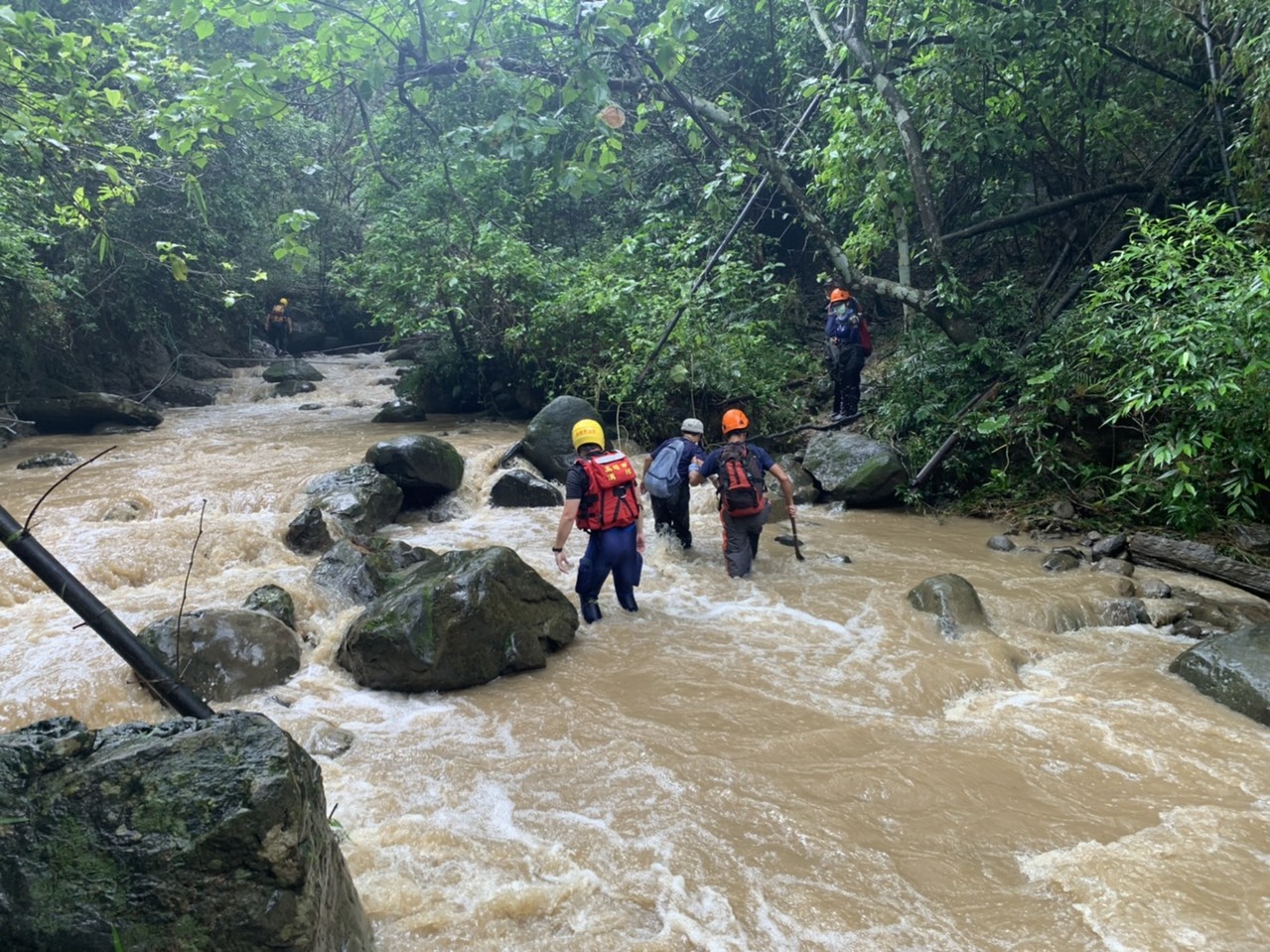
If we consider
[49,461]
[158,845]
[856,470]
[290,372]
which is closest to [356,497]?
[49,461]

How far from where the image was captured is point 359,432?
1384 centimetres

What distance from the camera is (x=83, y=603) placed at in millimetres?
1978

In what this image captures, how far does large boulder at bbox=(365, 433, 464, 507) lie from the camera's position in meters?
10.1

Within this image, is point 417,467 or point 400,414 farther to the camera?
point 400,414

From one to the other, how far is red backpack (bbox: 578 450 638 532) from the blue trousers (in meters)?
0.10

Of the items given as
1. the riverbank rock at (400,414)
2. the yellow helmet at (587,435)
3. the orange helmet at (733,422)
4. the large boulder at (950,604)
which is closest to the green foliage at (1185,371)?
the large boulder at (950,604)

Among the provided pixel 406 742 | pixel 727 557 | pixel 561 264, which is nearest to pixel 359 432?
pixel 561 264

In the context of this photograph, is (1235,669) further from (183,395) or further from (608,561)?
(183,395)

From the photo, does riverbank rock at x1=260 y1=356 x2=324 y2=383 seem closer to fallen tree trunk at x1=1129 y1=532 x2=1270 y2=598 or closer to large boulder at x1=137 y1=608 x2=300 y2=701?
large boulder at x1=137 y1=608 x2=300 y2=701

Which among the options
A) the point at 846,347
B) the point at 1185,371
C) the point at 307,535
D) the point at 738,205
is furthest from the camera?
the point at 738,205

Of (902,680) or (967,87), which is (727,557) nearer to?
(902,680)

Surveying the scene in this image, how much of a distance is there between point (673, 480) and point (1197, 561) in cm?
511

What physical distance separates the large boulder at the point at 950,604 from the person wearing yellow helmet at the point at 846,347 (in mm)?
5667

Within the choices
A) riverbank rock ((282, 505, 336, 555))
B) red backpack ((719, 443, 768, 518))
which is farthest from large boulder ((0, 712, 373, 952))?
riverbank rock ((282, 505, 336, 555))
